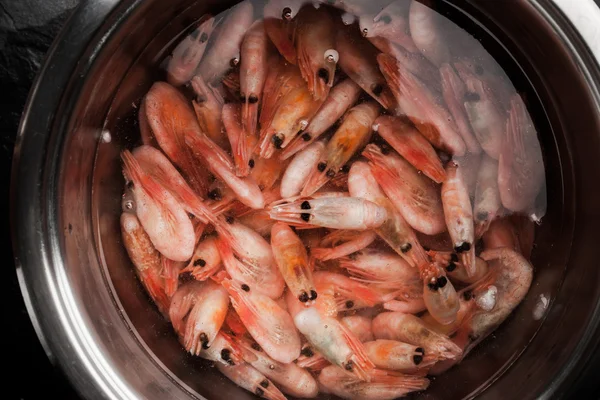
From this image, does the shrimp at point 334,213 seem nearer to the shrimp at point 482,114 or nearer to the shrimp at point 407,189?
the shrimp at point 407,189

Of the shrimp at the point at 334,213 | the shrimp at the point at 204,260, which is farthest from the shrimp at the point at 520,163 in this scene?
the shrimp at the point at 204,260

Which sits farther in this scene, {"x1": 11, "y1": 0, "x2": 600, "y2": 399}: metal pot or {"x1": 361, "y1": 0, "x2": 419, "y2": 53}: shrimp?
{"x1": 361, "y1": 0, "x2": 419, "y2": 53}: shrimp

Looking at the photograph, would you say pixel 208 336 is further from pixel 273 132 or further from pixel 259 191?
pixel 273 132

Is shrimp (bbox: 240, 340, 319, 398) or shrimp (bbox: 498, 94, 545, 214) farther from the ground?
shrimp (bbox: 498, 94, 545, 214)

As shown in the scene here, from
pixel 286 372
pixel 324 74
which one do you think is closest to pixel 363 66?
pixel 324 74

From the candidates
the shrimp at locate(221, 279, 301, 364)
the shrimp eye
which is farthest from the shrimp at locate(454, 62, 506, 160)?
the shrimp at locate(221, 279, 301, 364)

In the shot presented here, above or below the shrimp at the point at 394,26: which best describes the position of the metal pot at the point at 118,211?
below

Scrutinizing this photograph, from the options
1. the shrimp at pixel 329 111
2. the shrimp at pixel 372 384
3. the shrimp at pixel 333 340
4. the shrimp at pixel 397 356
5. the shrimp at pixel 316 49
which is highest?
the shrimp at pixel 316 49

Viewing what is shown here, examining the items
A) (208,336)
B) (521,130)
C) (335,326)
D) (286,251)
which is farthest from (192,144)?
(521,130)

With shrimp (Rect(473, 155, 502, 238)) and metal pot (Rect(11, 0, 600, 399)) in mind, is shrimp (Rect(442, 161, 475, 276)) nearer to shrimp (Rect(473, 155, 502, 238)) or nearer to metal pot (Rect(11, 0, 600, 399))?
shrimp (Rect(473, 155, 502, 238))
